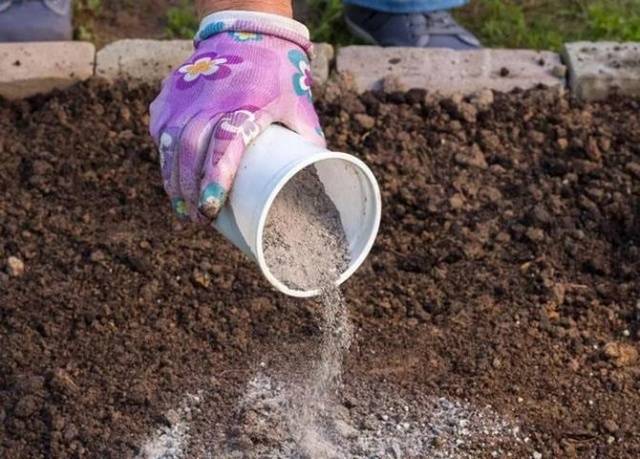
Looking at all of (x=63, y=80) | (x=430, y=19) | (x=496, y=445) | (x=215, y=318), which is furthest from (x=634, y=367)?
(x=63, y=80)

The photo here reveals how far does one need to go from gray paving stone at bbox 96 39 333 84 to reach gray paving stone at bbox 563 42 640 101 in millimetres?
622

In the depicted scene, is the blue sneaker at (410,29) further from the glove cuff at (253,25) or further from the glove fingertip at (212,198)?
the glove fingertip at (212,198)

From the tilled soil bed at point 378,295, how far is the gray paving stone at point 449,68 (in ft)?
0.23

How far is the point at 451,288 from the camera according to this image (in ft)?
9.02

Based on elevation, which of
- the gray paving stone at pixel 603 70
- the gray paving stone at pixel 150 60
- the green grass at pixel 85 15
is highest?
the gray paving stone at pixel 603 70

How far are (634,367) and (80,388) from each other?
109 cm

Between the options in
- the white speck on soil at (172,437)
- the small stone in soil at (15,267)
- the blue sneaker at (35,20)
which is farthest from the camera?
the blue sneaker at (35,20)

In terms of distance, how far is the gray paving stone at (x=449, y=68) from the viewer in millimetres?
3279

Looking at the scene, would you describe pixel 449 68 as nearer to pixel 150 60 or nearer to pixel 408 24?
pixel 408 24

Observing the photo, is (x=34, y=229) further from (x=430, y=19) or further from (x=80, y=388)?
(x=430, y=19)

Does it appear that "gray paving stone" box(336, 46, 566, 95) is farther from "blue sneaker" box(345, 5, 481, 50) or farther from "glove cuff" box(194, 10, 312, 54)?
"glove cuff" box(194, 10, 312, 54)

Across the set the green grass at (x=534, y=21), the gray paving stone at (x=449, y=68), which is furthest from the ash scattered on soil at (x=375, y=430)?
the green grass at (x=534, y=21)

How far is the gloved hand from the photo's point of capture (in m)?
1.98

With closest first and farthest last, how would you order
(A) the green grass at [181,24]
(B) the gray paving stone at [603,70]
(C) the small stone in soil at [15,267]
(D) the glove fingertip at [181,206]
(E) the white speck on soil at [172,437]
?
1. (D) the glove fingertip at [181,206]
2. (E) the white speck on soil at [172,437]
3. (C) the small stone in soil at [15,267]
4. (B) the gray paving stone at [603,70]
5. (A) the green grass at [181,24]
